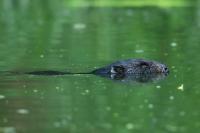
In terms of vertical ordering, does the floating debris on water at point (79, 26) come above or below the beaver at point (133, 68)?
below

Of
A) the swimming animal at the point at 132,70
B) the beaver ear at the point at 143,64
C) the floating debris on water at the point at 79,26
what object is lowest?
the floating debris on water at the point at 79,26

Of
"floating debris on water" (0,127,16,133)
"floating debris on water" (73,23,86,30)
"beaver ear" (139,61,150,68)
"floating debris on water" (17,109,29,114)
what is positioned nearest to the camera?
"floating debris on water" (0,127,16,133)

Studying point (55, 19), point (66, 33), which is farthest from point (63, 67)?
point (55, 19)

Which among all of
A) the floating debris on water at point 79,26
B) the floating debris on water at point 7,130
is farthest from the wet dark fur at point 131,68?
the floating debris on water at point 79,26

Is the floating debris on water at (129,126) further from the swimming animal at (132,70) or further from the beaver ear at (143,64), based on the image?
the beaver ear at (143,64)

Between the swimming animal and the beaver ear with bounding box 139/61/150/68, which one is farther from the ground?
the beaver ear with bounding box 139/61/150/68

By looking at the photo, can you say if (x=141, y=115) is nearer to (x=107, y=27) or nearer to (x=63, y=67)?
(x=63, y=67)

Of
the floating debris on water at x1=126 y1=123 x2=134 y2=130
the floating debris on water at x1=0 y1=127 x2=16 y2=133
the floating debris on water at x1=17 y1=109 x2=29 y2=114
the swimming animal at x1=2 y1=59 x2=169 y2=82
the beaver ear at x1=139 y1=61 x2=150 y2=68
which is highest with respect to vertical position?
the beaver ear at x1=139 y1=61 x2=150 y2=68

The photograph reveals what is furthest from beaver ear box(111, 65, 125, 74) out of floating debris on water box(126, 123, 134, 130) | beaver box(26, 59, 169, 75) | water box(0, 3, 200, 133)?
floating debris on water box(126, 123, 134, 130)

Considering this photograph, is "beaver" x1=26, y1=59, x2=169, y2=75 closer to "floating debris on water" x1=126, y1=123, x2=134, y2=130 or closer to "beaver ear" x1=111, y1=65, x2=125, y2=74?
"beaver ear" x1=111, y1=65, x2=125, y2=74
